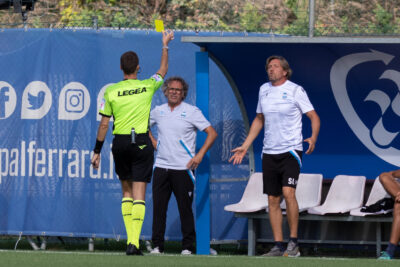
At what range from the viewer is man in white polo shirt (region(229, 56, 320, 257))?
8.73m

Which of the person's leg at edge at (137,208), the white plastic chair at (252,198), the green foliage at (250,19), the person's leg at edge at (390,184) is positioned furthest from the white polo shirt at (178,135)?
the green foliage at (250,19)

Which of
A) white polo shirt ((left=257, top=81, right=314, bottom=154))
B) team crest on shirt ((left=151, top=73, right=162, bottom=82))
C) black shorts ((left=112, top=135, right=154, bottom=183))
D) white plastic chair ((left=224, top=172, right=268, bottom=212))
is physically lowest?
white plastic chair ((left=224, top=172, right=268, bottom=212))

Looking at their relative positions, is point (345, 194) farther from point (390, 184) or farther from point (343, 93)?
point (343, 93)

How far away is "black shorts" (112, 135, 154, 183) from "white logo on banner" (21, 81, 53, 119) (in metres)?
2.19

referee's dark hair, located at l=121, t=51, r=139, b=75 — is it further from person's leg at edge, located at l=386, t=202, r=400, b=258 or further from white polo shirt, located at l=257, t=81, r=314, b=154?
person's leg at edge, located at l=386, t=202, r=400, b=258

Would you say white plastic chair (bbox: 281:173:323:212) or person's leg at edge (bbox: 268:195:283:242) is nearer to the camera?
person's leg at edge (bbox: 268:195:283:242)

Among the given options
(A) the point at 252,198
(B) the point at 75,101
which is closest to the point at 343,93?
(A) the point at 252,198

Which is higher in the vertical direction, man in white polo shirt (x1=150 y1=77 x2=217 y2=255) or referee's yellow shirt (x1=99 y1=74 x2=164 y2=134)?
referee's yellow shirt (x1=99 y1=74 x2=164 y2=134)

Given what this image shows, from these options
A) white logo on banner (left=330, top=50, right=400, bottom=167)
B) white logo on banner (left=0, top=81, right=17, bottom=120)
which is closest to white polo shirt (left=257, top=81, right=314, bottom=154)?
white logo on banner (left=330, top=50, right=400, bottom=167)

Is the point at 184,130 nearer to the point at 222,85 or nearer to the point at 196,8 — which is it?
the point at 222,85

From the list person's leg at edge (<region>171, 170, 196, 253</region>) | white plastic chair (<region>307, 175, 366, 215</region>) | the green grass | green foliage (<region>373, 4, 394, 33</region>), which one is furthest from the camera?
green foliage (<region>373, 4, 394, 33</region>)

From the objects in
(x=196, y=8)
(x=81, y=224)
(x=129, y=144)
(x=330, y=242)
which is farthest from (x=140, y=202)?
(x=196, y=8)

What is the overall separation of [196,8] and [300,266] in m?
11.4

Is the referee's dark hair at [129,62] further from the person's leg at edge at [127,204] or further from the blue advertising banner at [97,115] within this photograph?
Result: the blue advertising banner at [97,115]
